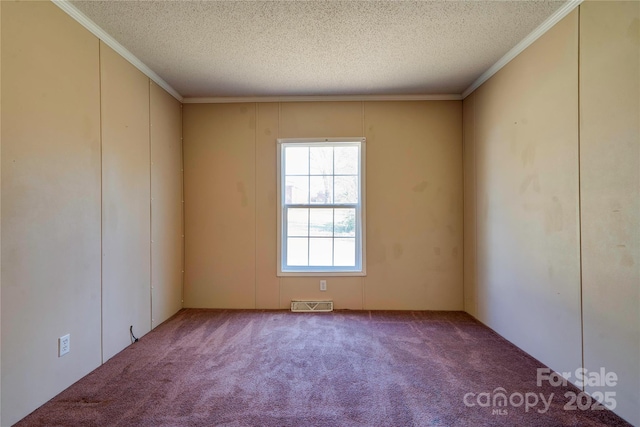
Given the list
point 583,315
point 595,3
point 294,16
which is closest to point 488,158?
point 595,3

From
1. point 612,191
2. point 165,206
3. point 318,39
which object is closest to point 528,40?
point 612,191

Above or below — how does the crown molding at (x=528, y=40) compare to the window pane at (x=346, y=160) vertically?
above

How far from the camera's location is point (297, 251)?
3627 mm

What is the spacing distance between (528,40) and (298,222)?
2.85m

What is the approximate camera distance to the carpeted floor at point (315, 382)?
1.68 metres

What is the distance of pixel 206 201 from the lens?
357 cm

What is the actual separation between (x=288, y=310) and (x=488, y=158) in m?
2.88

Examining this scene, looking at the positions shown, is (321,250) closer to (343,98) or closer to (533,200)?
(343,98)

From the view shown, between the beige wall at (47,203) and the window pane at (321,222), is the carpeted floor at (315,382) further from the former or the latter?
the window pane at (321,222)

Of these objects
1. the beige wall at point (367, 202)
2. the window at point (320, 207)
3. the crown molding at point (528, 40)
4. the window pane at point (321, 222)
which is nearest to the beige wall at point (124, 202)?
the beige wall at point (367, 202)

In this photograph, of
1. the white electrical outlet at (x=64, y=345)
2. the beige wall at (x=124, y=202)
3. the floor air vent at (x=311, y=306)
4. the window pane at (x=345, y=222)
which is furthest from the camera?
the window pane at (x=345, y=222)

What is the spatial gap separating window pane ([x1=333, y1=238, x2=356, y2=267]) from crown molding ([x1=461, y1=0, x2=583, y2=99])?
2312 mm

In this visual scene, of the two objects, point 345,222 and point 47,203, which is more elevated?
point 47,203

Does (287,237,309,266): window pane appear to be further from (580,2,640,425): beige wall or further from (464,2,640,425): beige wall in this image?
(580,2,640,425): beige wall
